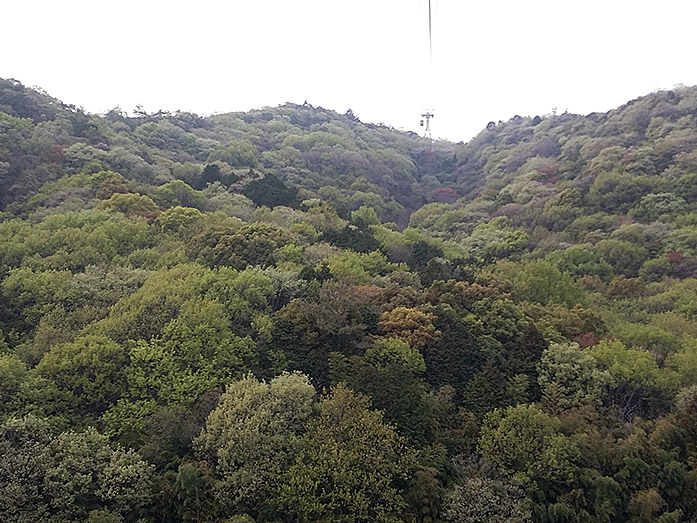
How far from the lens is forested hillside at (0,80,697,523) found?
652 inches

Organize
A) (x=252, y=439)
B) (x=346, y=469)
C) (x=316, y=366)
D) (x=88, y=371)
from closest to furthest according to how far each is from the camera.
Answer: (x=346, y=469) → (x=252, y=439) → (x=88, y=371) → (x=316, y=366)

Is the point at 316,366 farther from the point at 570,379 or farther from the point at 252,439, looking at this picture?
the point at 570,379

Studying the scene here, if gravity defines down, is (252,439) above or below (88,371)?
below

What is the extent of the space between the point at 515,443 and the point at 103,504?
41.5 feet

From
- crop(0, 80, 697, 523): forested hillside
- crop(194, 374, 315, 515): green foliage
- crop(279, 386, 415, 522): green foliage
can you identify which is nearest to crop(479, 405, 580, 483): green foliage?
crop(0, 80, 697, 523): forested hillside

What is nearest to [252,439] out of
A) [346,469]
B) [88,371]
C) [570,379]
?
[346,469]

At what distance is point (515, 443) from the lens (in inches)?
733

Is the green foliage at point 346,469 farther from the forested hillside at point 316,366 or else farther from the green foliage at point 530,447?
the green foliage at point 530,447

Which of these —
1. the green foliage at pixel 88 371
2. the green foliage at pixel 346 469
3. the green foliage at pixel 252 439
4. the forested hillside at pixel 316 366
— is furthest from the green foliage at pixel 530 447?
the green foliage at pixel 88 371

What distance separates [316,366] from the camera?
22.1 meters

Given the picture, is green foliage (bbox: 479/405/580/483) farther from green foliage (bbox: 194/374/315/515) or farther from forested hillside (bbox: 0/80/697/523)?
green foliage (bbox: 194/374/315/515)

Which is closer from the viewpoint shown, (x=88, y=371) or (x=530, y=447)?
(x=530, y=447)

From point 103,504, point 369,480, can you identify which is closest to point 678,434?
point 369,480

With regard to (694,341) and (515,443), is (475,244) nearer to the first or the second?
(694,341)
